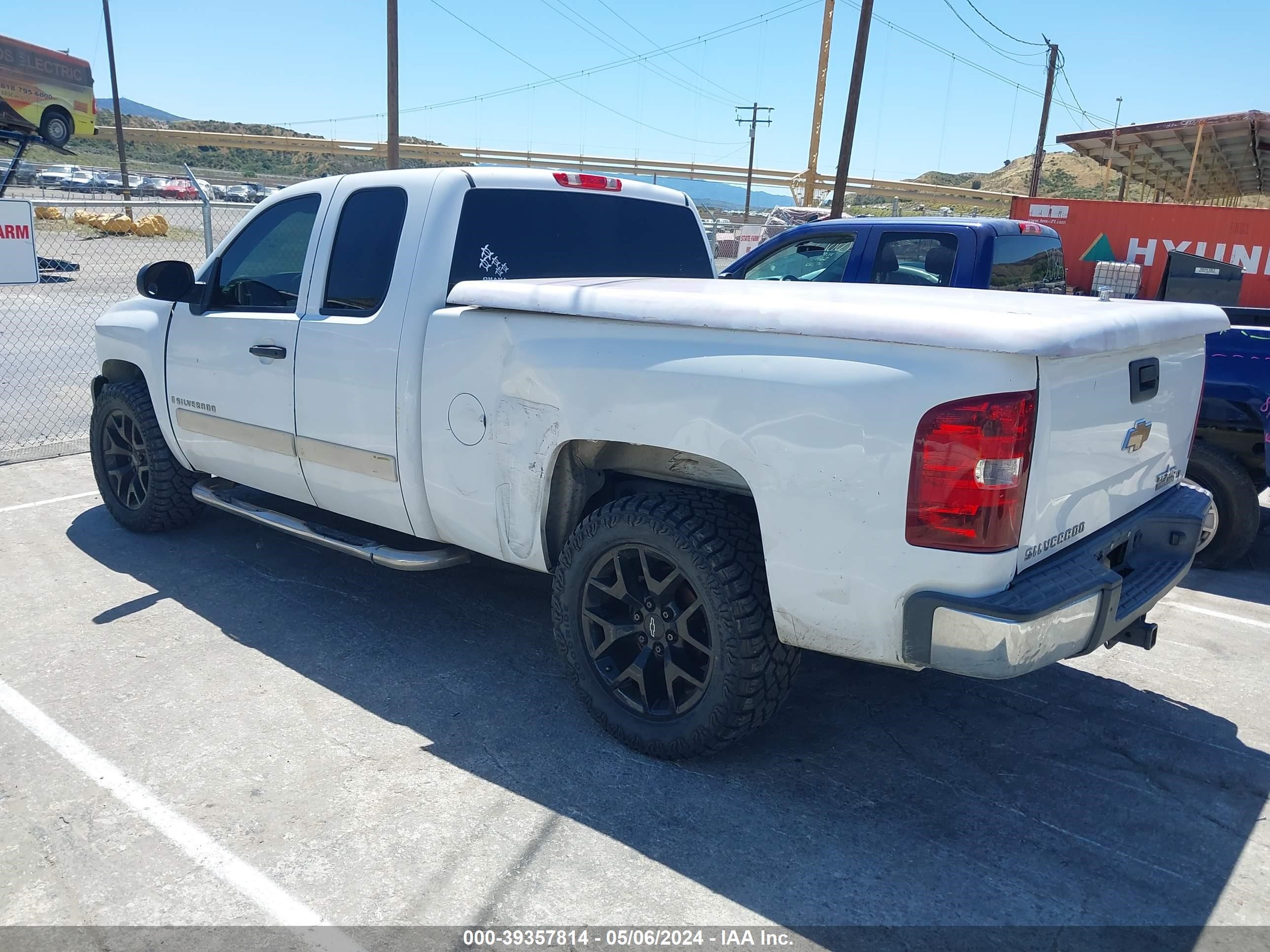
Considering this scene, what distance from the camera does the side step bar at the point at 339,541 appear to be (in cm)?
412

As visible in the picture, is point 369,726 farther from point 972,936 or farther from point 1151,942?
point 1151,942

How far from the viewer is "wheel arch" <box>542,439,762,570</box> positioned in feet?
11.1

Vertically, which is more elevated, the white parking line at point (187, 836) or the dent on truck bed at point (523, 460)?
the dent on truck bed at point (523, 460)

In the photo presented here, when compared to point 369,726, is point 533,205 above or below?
above

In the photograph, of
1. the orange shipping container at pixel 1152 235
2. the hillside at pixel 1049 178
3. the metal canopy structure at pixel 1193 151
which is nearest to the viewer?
the orange shipping container at pixel 1152 235

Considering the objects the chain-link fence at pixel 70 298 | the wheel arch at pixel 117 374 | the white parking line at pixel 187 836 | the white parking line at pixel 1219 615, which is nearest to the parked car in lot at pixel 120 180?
the chain-link fence at pixel 70 298

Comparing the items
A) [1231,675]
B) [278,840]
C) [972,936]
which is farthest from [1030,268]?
[278,840]

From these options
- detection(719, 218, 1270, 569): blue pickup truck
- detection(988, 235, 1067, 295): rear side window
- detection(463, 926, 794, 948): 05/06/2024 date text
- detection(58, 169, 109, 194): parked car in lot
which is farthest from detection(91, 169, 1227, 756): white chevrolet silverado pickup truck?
detection(58, 169, 109, 194): parked car in lot

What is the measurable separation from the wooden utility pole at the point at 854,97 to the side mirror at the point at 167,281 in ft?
54.4

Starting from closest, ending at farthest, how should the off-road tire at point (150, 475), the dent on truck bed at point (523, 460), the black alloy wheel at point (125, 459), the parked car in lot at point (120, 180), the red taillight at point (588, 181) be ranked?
the dent on truck bed at point (523, 460) < the red taillight at point (588, 181) < the off-road tire at point (150, 475) < the black alloy wheel at point (125, 459) < the parked car in lot at point (120, 180)

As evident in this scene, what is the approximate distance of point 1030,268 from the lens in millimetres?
7242

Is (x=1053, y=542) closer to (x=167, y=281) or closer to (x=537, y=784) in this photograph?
(x=537, y=784)

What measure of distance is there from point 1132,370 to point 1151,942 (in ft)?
5.58

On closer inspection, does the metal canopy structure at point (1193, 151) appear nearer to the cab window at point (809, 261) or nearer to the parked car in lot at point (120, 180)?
the cab window at point (809, 261)
